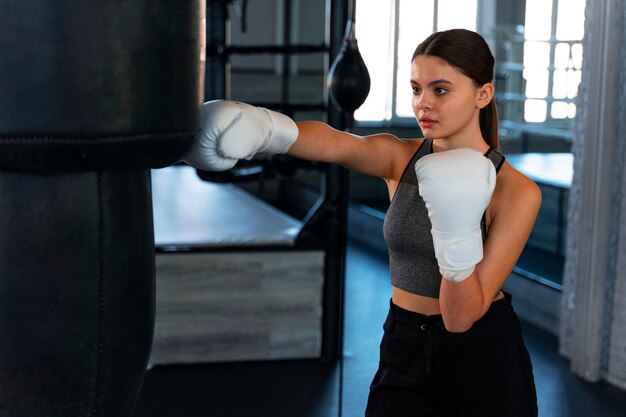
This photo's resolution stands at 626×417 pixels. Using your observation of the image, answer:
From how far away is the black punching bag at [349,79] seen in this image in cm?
270

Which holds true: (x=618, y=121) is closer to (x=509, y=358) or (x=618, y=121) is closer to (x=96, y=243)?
(x=509, y=358)

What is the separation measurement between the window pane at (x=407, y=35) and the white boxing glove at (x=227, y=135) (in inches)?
133

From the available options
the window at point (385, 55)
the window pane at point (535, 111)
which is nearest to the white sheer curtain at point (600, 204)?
the window pane at point (535, 111)

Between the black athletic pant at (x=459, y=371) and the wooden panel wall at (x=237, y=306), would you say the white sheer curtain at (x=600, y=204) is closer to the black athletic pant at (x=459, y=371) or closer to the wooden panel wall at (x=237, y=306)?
the wooden panel wall at (x=237, y=306)

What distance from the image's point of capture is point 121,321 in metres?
1.16

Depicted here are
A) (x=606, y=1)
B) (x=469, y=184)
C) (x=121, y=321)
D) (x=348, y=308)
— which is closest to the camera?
(x=121, y=321)

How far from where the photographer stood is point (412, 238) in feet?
5.18

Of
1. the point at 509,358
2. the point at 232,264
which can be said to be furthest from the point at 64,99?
the point at 232,264

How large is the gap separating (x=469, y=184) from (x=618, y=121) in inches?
73.5

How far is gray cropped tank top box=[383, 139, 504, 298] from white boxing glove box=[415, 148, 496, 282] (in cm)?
16

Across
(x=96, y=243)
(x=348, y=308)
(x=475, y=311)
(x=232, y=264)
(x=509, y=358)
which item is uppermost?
(x=96, y=243)

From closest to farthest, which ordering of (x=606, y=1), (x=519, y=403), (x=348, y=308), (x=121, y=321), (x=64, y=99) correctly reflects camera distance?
(x=64, y=99)
(x=121, y=321)
(x=519, y=403)
(x=606, y=1)
(x=348, y=308)

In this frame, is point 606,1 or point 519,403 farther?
point 606,1

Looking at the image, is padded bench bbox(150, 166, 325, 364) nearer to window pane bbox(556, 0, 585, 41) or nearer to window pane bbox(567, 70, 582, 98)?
window pane bbox(567, 70, 582, 98)
